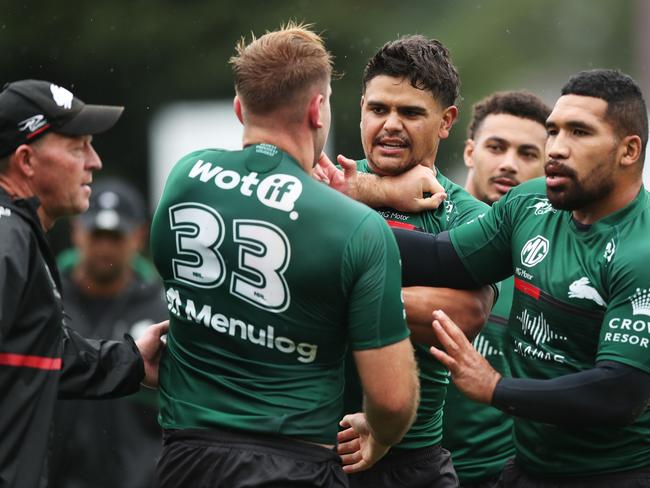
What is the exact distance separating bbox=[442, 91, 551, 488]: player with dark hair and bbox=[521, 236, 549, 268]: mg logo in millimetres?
1205

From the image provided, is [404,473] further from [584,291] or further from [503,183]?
[503,183]

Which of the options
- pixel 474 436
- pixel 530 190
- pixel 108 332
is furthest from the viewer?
pixel 108 332

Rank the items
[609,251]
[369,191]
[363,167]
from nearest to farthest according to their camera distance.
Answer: [609,251]
[369,191]
[363,167]

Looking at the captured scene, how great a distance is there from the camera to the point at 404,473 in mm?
5758

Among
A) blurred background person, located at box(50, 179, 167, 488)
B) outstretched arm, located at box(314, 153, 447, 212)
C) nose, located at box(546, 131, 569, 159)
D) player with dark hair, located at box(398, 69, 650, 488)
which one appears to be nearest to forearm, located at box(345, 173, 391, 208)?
outstretched arm, located at box(314, 153, 447, 212)

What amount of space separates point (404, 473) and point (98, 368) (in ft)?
5.22

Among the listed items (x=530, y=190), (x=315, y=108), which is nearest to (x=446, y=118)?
(x=530, y=190)

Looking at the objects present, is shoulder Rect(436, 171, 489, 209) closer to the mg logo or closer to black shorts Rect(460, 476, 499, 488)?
the mg logo

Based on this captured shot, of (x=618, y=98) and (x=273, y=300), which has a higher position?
(x=618, y=98)

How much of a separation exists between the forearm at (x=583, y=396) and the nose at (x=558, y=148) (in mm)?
896

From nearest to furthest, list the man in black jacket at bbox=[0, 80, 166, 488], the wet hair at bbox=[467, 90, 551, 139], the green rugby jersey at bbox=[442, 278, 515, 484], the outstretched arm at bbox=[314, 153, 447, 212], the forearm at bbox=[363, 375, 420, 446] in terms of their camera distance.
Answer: the man in black jacket at bbox=[0, 80, 166, 488] → the forearm at bbox=[363, 375, 420, 446] → the outstretched arm at bbox=[314, 153, 447, 212] → the green rugby jersey at bbox=[442, 278, 515, 484] → the wet hair at bbox=[467, 90, 551, 139]

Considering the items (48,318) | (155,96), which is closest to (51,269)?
(48,318)

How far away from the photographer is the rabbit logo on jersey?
455 centimetres

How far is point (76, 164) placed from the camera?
15.8ft
